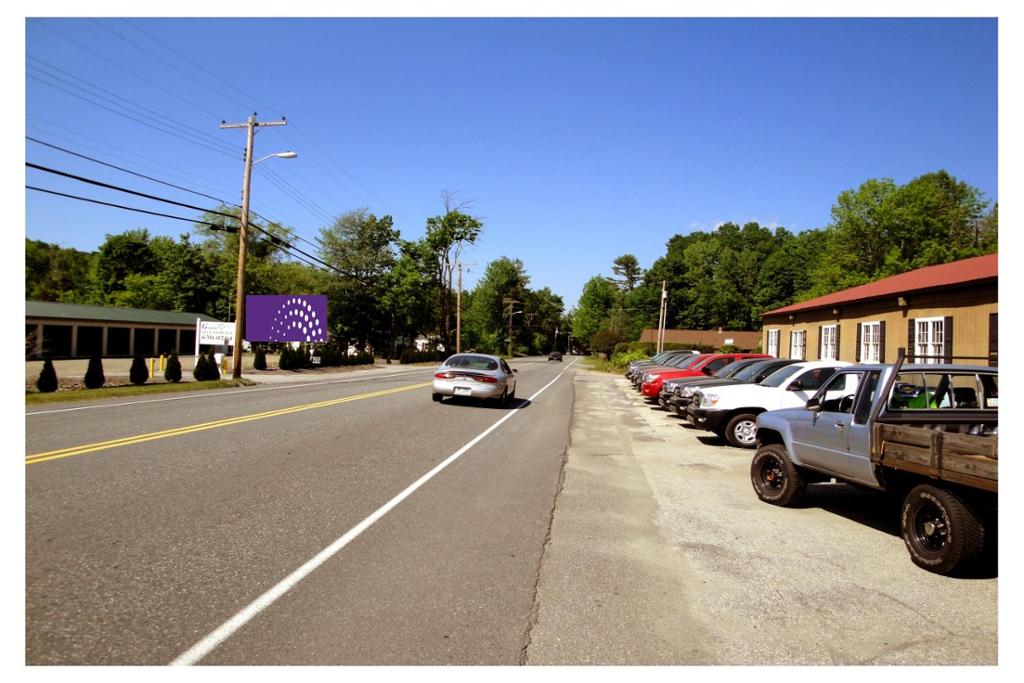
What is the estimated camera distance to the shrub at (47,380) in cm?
1978

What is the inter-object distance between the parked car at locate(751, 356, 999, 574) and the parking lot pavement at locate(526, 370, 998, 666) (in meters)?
0.34

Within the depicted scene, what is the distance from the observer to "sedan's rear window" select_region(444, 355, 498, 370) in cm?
1850

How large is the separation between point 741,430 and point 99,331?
47.0 metres

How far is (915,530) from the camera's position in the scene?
5.40 meters

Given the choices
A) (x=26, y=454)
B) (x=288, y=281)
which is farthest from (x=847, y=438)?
(x=288, y=281)

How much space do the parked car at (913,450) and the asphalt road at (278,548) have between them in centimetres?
277

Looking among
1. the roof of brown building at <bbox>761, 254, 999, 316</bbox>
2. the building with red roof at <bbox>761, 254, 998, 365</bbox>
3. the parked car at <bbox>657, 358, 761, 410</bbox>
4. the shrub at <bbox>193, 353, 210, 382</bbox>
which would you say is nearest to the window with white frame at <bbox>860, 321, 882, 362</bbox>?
the building with red roof at <bbox>761, 254, 998, 365</bbox>

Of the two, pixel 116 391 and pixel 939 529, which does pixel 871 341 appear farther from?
pixel 116 391

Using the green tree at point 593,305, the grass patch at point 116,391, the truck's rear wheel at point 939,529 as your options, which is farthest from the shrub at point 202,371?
the green tree at point 593,305

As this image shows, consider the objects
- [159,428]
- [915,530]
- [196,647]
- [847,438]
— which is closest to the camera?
[196,647]

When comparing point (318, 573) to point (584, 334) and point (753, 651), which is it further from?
point (584, 334)

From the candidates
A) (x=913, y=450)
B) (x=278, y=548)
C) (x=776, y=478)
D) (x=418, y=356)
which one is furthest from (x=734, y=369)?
(x=418, y=356)

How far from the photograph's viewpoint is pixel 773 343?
35281mm

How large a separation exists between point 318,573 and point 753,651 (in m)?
2.91
